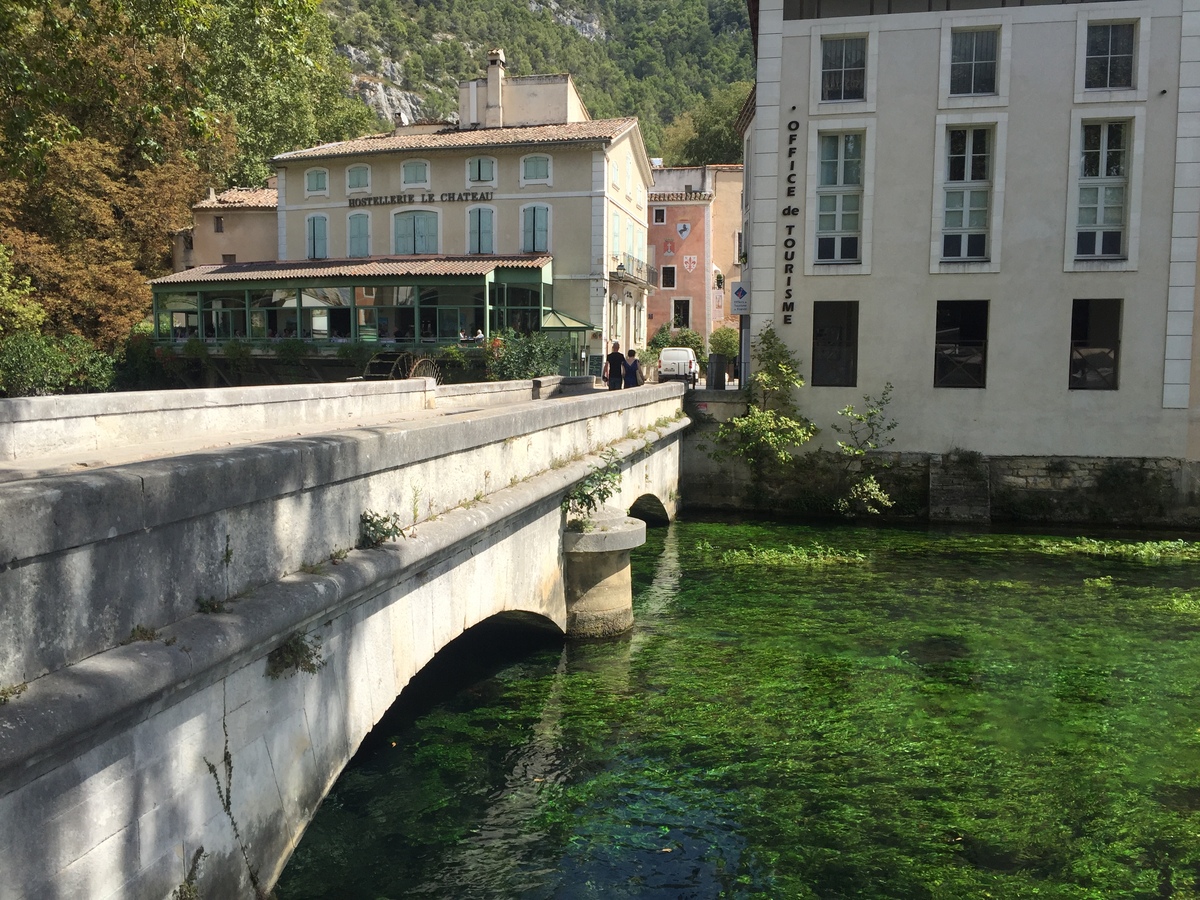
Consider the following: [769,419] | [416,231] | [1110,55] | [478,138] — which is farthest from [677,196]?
[769,419]

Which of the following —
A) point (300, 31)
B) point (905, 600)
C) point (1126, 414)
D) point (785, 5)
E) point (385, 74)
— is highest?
point (385, 74)

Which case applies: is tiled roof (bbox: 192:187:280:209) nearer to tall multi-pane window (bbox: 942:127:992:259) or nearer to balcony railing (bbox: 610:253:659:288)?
balcony railing (bbox: 610:253:659:288)

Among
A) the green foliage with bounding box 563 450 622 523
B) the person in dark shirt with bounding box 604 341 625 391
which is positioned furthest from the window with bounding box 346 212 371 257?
the green foliage with bounding box 563 450 622 523

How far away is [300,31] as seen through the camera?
12.6 m

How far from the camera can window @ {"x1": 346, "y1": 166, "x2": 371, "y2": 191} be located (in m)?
36.6

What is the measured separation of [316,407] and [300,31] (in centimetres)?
481

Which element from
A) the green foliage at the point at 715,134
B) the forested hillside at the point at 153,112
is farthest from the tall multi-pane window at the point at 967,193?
the green foliage at the point at 715,134

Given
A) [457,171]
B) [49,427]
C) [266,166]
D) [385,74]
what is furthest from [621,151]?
[385,74]

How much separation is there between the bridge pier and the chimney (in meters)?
30.2

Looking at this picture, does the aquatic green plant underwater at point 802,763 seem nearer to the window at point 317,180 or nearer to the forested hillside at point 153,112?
the forested hillside at point 153,112

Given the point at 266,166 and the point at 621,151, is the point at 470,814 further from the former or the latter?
the point at 266,166

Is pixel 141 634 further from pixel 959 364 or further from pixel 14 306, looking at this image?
pixel 14 306

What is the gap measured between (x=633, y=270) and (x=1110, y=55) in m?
22.4

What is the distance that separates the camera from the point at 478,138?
35.5m
